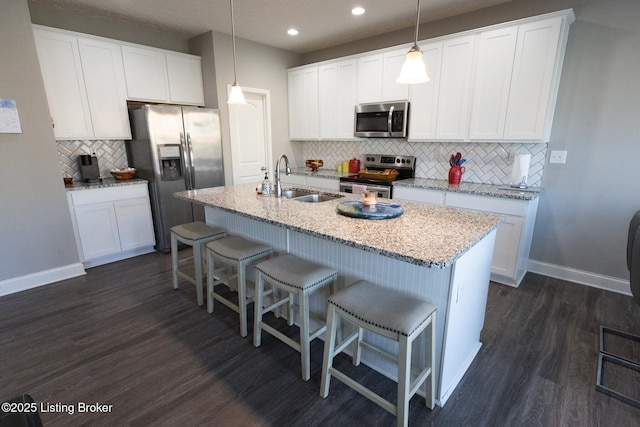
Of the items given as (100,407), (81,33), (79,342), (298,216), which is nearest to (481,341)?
(298,216)

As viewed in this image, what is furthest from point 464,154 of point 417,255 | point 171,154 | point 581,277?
point 171,154

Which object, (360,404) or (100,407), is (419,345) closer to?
(360,404)

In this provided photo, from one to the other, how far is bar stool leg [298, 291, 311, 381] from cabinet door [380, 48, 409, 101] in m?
2.88

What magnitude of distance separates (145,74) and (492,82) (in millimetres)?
3889

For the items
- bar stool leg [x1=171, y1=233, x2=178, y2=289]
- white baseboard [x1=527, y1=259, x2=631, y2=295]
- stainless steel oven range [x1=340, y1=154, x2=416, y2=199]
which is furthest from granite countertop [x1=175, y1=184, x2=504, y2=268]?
white baseboard [x1=527, y1=259, x2=631, y2=295]

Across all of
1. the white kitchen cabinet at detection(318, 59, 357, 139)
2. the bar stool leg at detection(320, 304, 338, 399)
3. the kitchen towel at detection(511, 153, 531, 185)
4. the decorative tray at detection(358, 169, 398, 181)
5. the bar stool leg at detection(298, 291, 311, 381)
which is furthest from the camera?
the white kitchen cabinet at detection(318, 59, 357, 139)

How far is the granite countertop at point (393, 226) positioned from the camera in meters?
1.36

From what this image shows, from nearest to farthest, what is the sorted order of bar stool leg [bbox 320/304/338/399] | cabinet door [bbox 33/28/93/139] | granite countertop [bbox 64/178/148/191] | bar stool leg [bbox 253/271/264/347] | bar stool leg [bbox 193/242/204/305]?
bar stool leg [bbox 320/304/338/399]
bar stool leg [bbox 253/271/264/347]
bar stool leg [bbox 193/242/204/305]
cabinet door [bbox 33/28/93/139]
granite countertop [bbox 64/178/148/191]

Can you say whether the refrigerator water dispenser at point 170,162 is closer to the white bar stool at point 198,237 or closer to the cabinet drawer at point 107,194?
the cabinet drawer at point 107,194

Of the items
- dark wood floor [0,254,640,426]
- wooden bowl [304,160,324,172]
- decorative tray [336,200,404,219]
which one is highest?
wooden bowl [304,160,324,172]

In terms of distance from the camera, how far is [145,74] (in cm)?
374

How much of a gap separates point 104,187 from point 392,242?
3.37 metres

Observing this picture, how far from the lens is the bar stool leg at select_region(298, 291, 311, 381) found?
1.71 metres

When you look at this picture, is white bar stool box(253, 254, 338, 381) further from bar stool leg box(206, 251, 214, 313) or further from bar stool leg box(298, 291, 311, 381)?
bar stool leg box(206, 251, 214, 313)
